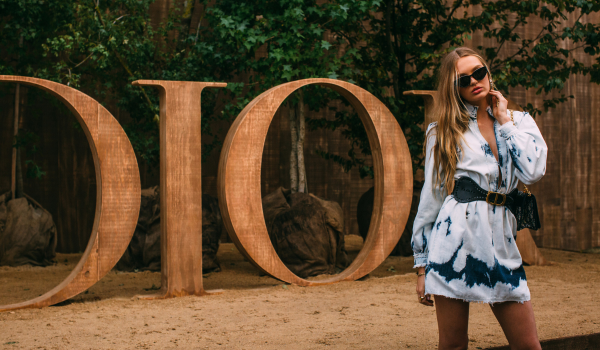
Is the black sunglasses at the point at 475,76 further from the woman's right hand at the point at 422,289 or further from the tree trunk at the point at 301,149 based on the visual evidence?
the tree trunk at the point at 301,149

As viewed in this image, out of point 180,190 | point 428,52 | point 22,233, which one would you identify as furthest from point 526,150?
point 22,233

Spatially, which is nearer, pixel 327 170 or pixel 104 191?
pixel 104 191

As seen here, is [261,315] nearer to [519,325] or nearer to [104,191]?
[104,191]

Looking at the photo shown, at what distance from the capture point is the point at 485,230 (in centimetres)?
171

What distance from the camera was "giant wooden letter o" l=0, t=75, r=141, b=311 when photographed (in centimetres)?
368

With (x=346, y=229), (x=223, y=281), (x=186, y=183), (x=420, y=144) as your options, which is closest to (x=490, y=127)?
(x=186, y=183)

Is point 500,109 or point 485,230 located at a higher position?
point 500,109

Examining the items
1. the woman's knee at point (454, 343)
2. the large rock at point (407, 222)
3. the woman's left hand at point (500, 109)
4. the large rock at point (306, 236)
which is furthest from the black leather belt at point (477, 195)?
the large rock at point (407, 222)

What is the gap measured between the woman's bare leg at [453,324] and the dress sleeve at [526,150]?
460 millimetres

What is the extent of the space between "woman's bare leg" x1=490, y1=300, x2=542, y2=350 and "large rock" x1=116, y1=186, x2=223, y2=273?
11.6ft

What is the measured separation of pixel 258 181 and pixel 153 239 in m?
1.47

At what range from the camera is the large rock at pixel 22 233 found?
4.95 m

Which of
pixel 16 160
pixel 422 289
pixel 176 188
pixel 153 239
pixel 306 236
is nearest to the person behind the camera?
pixel 422 289

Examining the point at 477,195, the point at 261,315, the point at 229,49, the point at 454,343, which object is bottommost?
the point at 261,315
